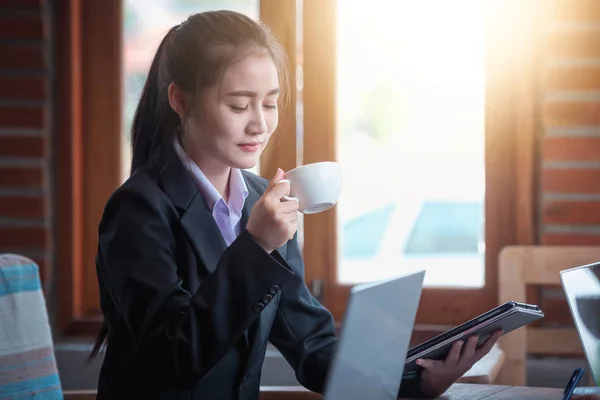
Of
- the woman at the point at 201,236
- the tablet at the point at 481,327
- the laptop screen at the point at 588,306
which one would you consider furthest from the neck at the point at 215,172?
the laptop screen at the point at 588,306

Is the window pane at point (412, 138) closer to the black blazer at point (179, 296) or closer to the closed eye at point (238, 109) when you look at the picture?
the black blazer at point (179, 296)

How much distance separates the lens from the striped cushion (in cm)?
147

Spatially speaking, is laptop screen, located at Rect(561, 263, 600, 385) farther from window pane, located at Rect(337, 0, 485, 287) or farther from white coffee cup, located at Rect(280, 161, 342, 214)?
window pane, located at Rect(337, 0, 485, 287)

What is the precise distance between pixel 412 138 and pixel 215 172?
1.17 metres

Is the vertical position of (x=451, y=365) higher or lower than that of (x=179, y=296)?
lower

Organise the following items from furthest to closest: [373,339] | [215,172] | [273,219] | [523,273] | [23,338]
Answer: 1. [523,273]
2. [23,338]
3. [215,172]
4. [273,219]
5. [373,339]

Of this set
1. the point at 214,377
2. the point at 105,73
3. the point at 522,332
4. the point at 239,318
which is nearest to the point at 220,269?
the point at 239,318

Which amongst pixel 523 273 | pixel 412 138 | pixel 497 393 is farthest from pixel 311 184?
pixel 412 138

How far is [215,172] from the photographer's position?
4.25 feet

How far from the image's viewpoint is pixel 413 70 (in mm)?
2350

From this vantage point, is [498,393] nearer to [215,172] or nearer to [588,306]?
[588,306]

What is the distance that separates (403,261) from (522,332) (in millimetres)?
539

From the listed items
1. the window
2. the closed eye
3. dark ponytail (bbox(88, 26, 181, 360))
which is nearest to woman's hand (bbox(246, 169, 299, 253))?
the closed eye

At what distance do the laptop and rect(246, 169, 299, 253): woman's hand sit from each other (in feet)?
0.68
